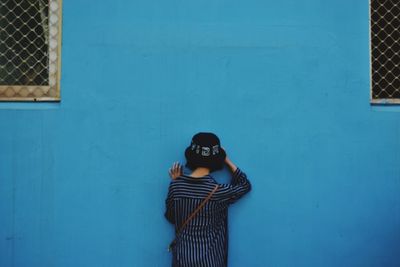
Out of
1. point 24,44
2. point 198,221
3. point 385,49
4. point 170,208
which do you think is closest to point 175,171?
point 170,208

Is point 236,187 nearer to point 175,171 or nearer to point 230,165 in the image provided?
point 230,165

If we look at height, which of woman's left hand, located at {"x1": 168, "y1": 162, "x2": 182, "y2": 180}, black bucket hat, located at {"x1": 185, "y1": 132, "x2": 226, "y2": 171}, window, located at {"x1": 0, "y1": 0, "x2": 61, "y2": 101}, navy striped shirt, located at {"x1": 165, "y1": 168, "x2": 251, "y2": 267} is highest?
window, located at {"x1": 0, "y1": 0, "x2": 61, "y2": 101}

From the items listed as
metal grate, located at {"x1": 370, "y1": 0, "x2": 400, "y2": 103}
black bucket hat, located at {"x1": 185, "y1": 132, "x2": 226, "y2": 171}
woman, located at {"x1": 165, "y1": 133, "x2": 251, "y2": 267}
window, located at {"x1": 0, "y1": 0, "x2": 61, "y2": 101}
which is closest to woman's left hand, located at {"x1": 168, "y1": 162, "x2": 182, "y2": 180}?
woman, located at {"x1": 165, "y1": 133, "x2": 251, "y2": 267}

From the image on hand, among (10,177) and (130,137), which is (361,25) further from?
(10,177)

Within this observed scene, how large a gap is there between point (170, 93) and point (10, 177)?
1.26 m

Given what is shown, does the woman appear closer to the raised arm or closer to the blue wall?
the raised arm

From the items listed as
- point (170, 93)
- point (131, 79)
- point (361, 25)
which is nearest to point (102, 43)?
point (131, 79)

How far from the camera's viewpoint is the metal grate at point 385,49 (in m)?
2.66

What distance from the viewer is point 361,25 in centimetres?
258

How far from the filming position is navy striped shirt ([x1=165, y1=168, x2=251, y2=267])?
83.0 inches

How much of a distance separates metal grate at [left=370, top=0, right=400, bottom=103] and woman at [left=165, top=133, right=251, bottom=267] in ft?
4.57

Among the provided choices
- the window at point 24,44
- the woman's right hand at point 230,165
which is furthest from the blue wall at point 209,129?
the window at point 24,44

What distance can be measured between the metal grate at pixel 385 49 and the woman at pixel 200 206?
139 centimetres

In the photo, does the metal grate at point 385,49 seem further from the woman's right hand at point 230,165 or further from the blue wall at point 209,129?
the woman's right hand at point 230,165
